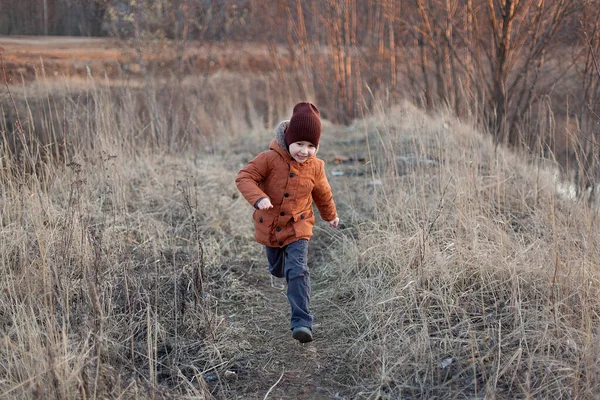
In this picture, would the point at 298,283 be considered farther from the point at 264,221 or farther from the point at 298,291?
the point at 264,221

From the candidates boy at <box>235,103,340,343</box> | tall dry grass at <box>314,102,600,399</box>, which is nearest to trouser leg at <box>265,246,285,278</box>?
boy at <box>235,103,340,343</box>

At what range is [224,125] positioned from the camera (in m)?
9.91

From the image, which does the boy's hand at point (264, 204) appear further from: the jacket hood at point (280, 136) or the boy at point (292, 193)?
the jacket hood at point (280, 136)

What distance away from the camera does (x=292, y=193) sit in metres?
3.22

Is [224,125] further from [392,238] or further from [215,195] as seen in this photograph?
[392,238]

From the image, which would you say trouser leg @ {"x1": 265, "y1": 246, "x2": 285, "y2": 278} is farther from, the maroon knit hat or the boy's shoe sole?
the maroon knit hat

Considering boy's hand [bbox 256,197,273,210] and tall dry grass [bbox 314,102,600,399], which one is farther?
boy's hand [bbox 256,197,273,210]

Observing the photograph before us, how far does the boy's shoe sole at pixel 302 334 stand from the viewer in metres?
3.06

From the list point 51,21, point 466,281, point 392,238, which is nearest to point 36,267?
point 392,238

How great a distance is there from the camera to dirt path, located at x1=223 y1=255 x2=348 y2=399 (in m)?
2.81

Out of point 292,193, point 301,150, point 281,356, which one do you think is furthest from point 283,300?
point 301,150

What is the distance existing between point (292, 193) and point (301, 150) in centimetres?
26

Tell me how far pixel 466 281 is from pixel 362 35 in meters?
9.04

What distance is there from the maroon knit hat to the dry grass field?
0.76 m
